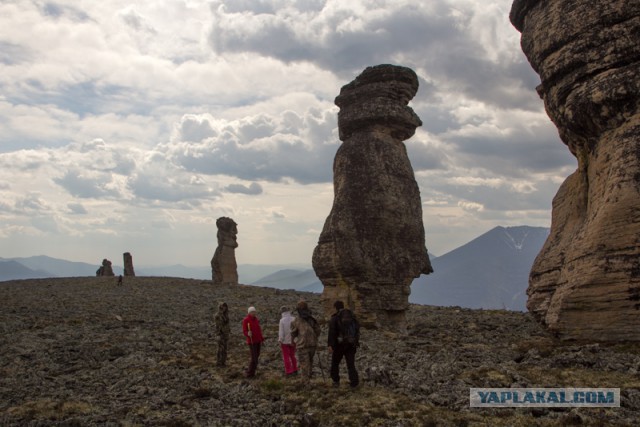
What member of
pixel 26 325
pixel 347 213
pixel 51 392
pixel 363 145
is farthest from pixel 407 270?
pixel 26 325

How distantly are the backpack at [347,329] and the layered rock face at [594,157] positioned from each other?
6.88 m

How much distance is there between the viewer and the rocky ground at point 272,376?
1268 centimetres

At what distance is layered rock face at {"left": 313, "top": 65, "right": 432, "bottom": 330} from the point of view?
95.0ft

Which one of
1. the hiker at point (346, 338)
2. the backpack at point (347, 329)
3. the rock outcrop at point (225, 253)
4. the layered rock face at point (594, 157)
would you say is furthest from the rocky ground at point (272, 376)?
the rock outcrop at point (225, 253)

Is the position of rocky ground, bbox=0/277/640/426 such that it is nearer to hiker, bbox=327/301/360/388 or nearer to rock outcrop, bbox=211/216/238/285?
hiker, bbox=327/301/360/388

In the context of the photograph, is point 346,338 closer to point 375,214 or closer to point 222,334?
point 222,334

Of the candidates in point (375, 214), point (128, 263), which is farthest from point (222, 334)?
point (128, 263)

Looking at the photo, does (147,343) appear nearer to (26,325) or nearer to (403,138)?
(26,325)

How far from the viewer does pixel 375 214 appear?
29.2m

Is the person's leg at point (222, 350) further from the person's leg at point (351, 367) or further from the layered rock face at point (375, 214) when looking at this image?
the layered rock face at point (375, 214)

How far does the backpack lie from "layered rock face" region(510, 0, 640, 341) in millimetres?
6877

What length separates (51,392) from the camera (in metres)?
17.1

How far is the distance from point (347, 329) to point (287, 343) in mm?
3125

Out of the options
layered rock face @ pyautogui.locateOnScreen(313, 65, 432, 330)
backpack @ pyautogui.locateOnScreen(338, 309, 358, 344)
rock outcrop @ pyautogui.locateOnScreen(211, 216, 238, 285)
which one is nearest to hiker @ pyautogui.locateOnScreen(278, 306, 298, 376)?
backpack @ pyautogui.locateOnScreen(338, 309, 358, 344)
